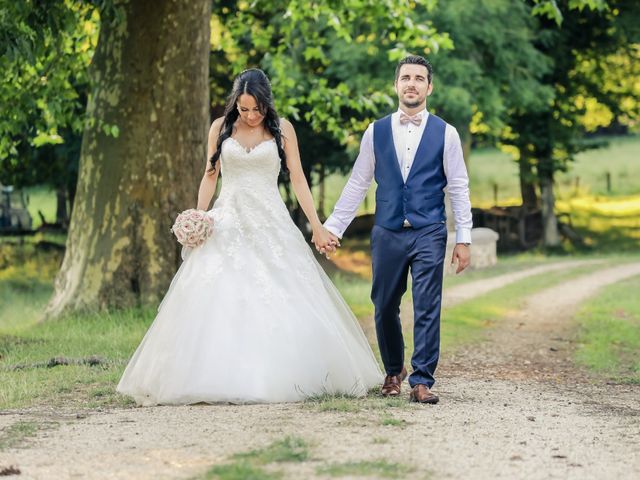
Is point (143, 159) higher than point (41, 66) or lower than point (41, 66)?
lower

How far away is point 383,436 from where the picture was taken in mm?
6875

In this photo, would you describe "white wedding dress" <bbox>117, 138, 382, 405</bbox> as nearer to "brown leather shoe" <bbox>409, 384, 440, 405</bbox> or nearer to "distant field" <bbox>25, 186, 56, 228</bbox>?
"brown leather shoe" <bbox>409, 384, 440, 405</bbox>

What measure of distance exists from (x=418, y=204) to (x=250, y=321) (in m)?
1.40

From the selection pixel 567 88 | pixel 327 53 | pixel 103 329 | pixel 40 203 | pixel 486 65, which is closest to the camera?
pixel 103 329

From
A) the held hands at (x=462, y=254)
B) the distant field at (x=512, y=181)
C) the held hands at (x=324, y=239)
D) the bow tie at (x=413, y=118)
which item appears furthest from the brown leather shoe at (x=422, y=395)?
the distant field at (x=512, y=181)

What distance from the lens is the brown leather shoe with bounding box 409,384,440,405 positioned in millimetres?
8328

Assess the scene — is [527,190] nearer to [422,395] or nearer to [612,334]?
[612,334]

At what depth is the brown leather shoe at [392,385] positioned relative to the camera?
8.73m

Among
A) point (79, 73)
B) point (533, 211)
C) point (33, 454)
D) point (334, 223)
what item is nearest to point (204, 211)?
point (334, 223)

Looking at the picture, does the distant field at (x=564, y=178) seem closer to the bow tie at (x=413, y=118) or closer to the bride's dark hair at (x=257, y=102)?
the bride's dark hair at (x=257, y=102)

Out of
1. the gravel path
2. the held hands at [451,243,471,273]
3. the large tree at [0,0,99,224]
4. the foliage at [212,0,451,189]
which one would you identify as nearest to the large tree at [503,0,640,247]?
the foliage at [212,0,451,189]

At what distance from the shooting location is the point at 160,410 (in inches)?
321

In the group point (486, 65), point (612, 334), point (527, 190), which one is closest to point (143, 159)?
point (612, 334)

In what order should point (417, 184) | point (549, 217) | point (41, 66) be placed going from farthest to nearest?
point (549, 217), point (41, 66), point (417, 184)
